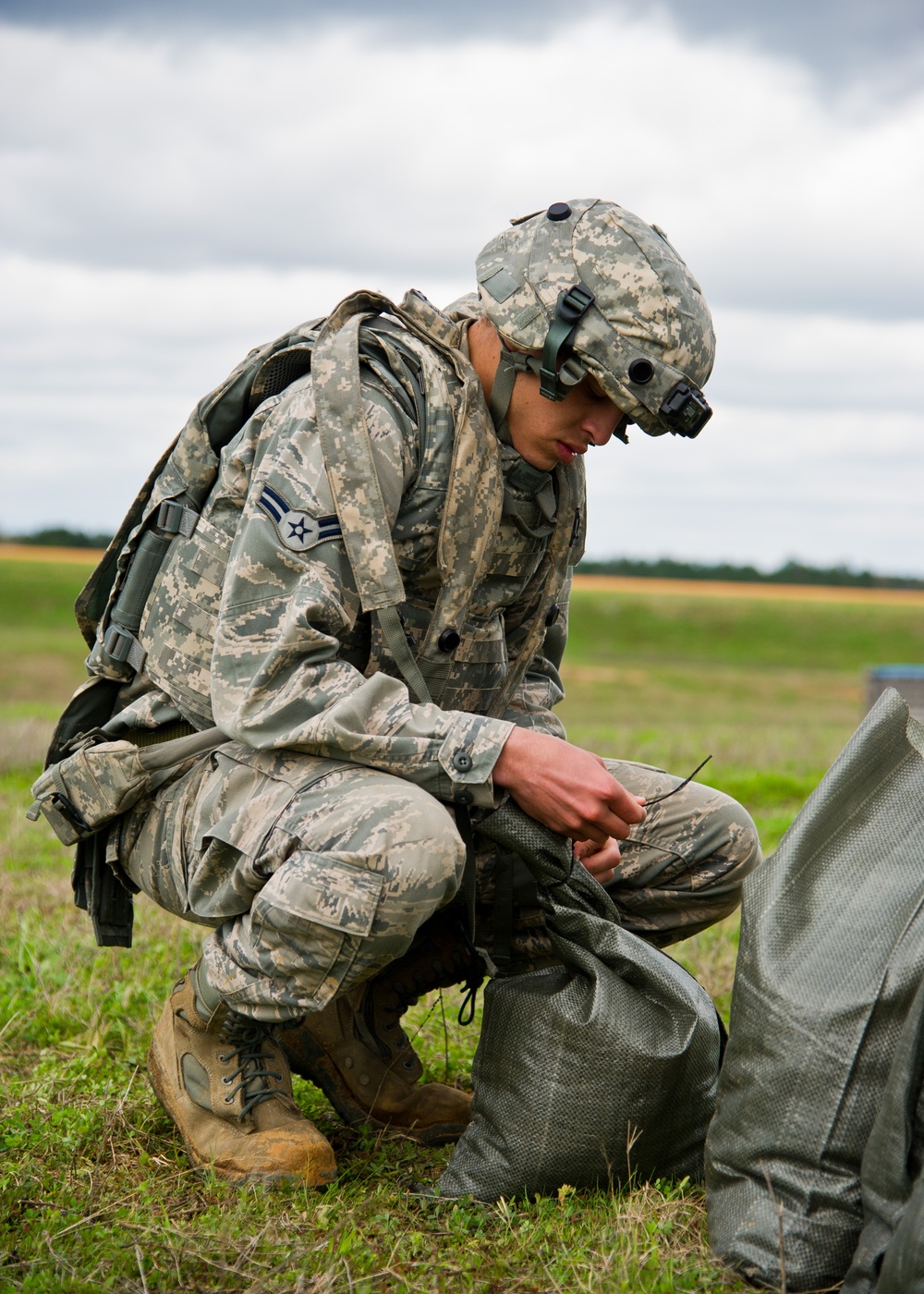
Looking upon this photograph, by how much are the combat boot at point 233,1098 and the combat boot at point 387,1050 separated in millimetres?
220

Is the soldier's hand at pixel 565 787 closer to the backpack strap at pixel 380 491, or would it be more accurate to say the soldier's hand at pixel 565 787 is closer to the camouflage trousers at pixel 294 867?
the camouflage trousers at pixel 294 867

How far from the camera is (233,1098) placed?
3088 millimetres

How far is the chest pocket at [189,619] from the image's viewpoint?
318 cm

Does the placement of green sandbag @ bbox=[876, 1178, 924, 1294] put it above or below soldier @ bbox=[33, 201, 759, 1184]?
below

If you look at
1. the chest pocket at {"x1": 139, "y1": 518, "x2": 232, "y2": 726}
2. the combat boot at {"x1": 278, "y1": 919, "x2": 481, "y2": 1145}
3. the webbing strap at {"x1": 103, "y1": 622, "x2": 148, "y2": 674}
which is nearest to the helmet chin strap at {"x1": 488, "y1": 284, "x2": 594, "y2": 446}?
the chest pocket at {"x1": 139, "y1": 518, "x2": 232, "y2": 726}

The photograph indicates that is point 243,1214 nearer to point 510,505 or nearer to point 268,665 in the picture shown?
point 268,665

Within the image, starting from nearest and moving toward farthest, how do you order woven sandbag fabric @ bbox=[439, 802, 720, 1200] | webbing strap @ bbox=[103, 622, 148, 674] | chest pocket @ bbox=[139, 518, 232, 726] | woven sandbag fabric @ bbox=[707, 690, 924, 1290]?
1. woven sandbag fabric @ bbox=[707, 690, 924, 1290]
2. woven sandbag fabric @ bbox=[439, 802, 720, 1200]
3. chest pocket @ bbox=[139, 518, 232, 726]
4. webbing strap @ bbox=[103, 622, 148, 674]

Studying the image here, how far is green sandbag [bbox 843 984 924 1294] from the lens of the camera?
2.24 meters

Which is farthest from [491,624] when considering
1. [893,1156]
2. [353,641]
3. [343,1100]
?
[893,1156]

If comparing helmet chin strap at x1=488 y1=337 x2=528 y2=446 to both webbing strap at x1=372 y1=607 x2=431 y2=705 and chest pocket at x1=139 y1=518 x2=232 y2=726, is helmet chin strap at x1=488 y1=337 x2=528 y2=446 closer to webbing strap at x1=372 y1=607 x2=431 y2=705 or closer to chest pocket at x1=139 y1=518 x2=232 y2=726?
webbing strap at x1=372 y1=607 x2=431 y2=705

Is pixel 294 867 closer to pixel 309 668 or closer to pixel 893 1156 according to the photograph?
pixel 309 668

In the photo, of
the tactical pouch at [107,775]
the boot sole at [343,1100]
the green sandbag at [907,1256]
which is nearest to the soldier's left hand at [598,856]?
the boot sole at [343,1100]

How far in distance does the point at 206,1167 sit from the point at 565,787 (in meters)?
1.19

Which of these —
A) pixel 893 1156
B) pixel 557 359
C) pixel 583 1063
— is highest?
pixel 557 359
